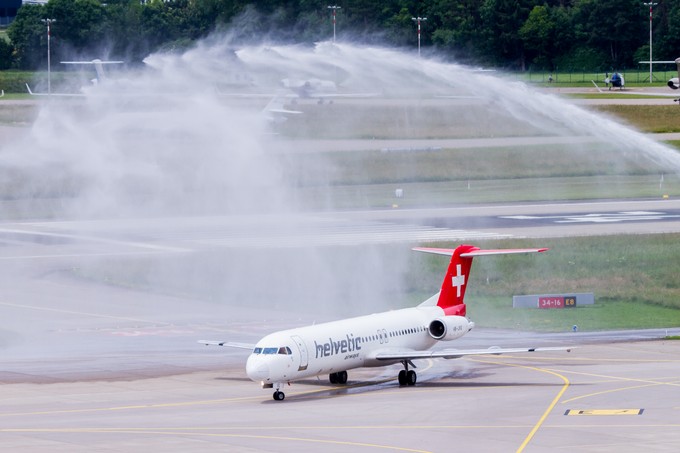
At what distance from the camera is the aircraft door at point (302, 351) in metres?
45.3

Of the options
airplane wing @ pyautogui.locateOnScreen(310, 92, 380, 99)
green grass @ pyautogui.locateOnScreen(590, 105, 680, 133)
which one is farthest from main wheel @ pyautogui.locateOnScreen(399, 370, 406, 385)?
green grass @ pyautogui.locateOnScreen(590, 105, 680, 133)

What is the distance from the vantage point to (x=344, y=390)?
157ft

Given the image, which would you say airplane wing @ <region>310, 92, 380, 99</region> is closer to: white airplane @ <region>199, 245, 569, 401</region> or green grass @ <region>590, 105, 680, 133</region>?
green grass @ <region>590, 105, 680, 133</region>

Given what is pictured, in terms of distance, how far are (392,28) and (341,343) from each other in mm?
100601

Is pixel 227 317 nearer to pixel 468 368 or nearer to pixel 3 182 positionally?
pixel 468 368

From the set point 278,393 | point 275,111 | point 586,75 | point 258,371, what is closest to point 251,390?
point 278,393

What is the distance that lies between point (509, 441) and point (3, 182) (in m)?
74.6

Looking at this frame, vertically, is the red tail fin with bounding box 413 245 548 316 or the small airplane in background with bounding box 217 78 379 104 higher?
the small airplane in background with bounding box 217 78 379 104

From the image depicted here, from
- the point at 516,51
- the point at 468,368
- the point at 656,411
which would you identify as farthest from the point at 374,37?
the point at 656,411

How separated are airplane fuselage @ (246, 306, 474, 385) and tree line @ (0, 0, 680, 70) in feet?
285

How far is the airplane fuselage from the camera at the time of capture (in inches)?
1757

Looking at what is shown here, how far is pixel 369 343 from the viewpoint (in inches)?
1911

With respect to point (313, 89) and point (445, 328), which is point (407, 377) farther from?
point (313, 89)

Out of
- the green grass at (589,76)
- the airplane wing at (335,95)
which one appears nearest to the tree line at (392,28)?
the green grass at (589,76)
